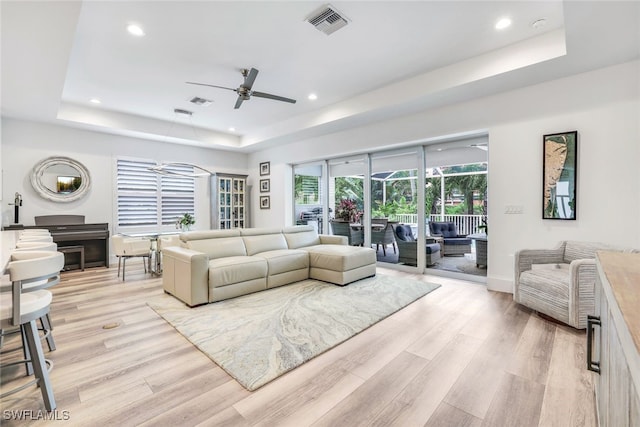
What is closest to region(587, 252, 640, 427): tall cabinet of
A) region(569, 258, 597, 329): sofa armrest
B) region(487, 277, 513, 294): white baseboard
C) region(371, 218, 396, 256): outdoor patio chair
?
region(569, 258, 597, 329): sofa armrest

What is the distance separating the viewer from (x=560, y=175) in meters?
3.50

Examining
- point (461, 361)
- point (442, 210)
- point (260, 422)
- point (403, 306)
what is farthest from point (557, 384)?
point (442, 210)

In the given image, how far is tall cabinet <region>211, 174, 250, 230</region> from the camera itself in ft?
24.5

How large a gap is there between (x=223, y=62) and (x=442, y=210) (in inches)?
160

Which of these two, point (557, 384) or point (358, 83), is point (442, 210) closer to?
point (358, 83)

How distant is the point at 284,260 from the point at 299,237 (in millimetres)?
955

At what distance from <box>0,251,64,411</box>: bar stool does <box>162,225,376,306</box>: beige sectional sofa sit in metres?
1.60

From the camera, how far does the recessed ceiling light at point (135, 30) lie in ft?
9.63

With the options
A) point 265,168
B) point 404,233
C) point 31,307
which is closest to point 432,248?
point 404,233

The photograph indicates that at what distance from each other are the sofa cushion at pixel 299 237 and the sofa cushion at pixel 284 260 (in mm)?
355

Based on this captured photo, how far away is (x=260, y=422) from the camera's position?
159 cm

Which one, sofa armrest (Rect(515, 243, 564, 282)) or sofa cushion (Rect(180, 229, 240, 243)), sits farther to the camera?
sofa cushion (Rect(180, 229, 240, 243))

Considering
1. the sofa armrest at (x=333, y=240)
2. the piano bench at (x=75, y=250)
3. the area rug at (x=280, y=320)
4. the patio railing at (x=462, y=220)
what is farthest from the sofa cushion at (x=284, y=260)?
the piano bench at (x=75, y=250)

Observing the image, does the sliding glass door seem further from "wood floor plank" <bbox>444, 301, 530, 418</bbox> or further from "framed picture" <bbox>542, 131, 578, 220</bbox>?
"wood floor plank" <bbox>444, 301, 530, 418</bbox>
